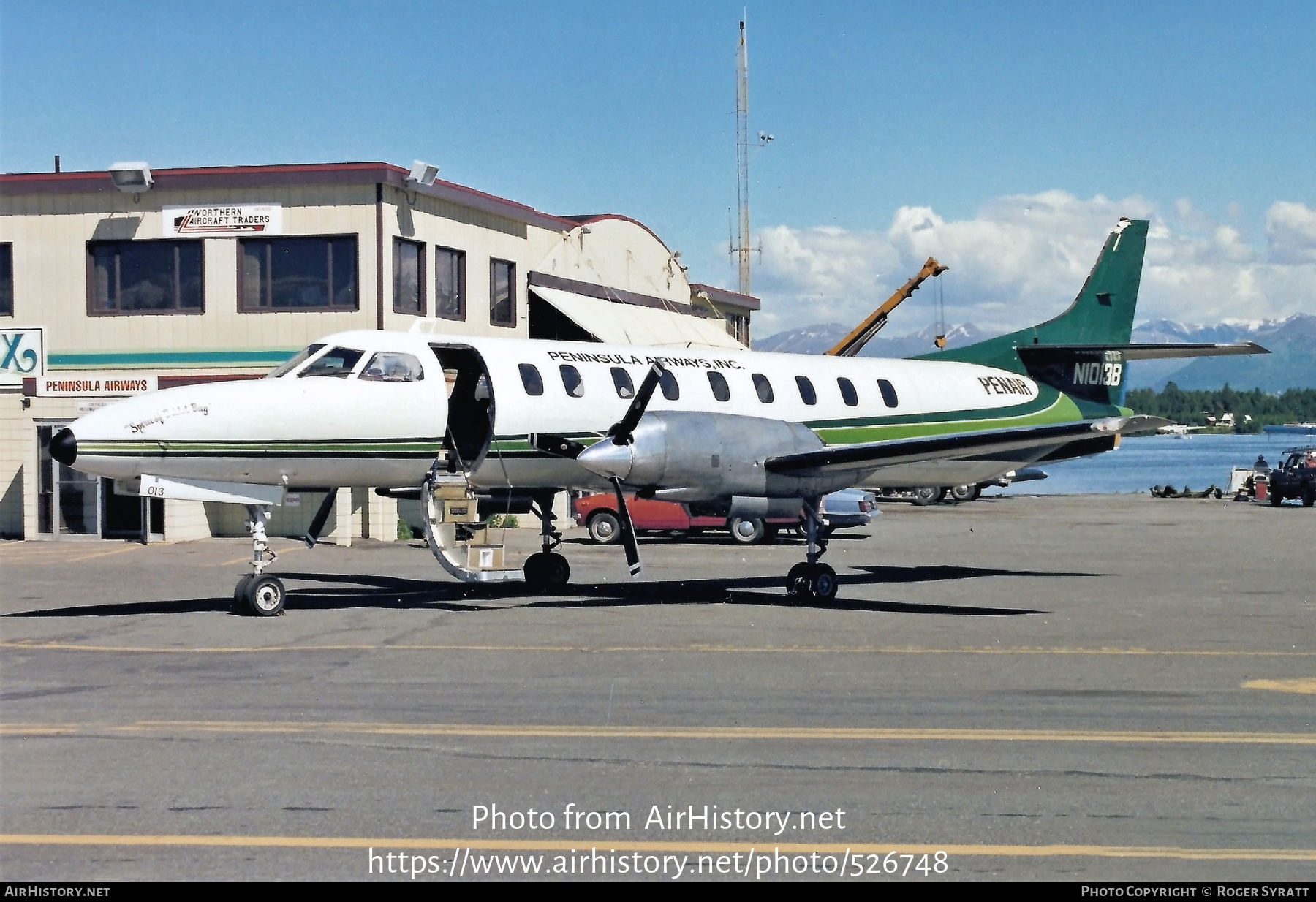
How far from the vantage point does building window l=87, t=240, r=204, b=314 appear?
31.8m

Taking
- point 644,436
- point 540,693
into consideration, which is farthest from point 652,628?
point 540,693

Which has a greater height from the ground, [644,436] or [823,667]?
[644,436]

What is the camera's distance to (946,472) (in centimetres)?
2247

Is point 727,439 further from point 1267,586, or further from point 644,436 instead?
point 1267,586

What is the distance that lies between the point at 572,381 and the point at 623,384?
33.1 inches

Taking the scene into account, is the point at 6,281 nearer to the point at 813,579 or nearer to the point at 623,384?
the point at 623,384

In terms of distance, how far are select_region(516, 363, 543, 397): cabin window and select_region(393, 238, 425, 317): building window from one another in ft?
44.8

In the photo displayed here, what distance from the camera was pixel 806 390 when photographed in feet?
70.1

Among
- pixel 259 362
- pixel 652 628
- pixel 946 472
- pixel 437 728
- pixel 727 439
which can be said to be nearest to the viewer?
pixel 437 728

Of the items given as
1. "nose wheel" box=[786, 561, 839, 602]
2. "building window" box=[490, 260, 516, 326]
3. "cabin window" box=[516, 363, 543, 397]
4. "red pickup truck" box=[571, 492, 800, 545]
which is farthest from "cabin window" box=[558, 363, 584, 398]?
"building window" box=[490, 260, 516, 326]

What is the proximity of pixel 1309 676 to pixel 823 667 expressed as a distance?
4.25 metres

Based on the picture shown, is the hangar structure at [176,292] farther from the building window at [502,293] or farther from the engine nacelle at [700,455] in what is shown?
the engine nacelle at [700,455]

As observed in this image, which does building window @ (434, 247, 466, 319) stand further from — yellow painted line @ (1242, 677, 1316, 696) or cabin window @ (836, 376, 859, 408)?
yellow painted line @ (1242, 677, 1316, 696)

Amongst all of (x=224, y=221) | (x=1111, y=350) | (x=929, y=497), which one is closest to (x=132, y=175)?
(x=224, y=221)
